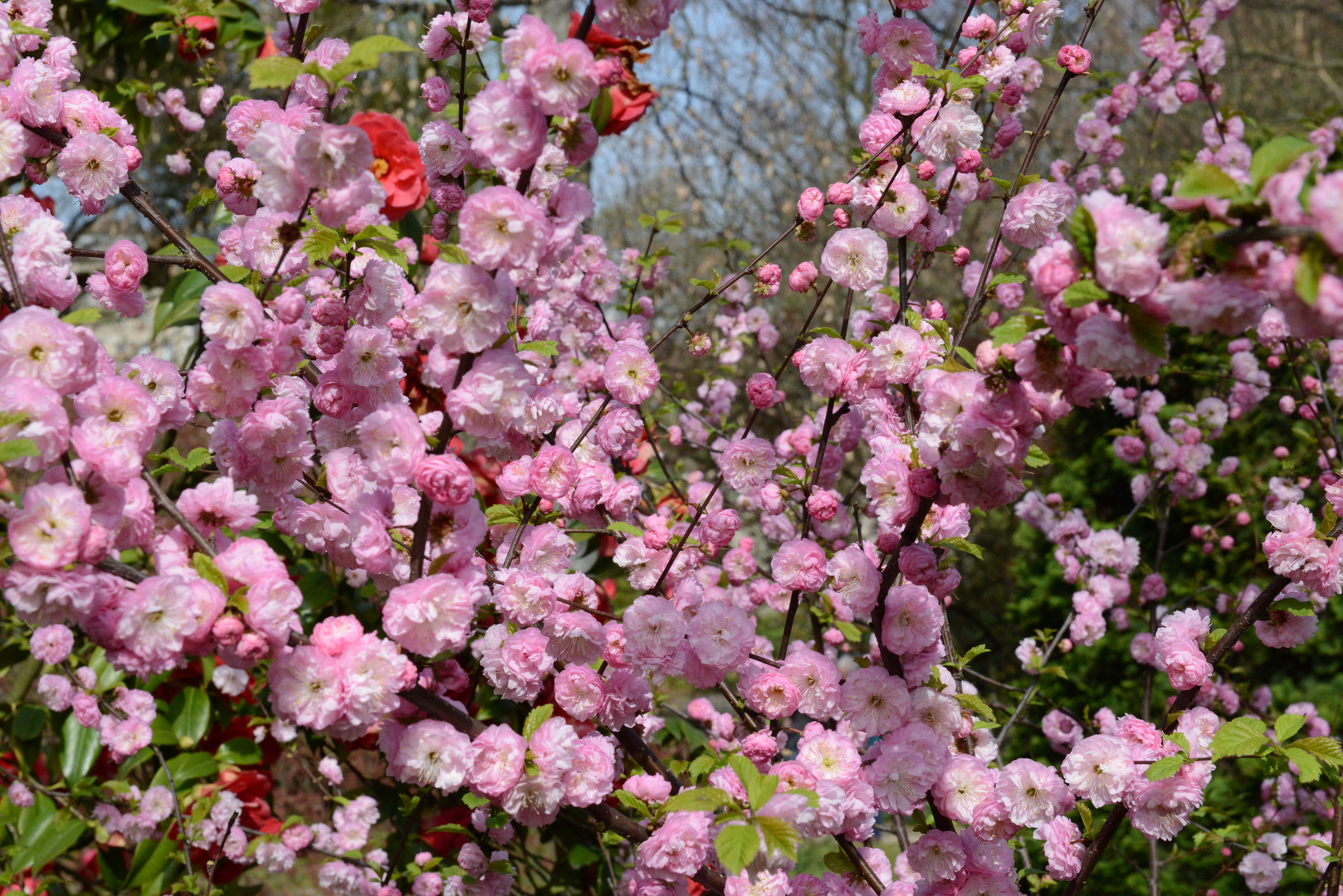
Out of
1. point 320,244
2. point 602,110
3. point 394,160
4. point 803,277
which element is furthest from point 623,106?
point 320,244

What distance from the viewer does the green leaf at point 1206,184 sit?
73cm

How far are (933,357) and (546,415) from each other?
600 mm

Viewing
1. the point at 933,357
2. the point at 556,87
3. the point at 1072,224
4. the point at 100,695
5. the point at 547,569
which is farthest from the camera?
the point at 100,695

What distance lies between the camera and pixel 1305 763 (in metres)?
1.13

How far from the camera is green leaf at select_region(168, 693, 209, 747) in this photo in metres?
2.20

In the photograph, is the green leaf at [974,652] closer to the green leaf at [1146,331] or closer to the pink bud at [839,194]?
the green leaf at [1146,331]

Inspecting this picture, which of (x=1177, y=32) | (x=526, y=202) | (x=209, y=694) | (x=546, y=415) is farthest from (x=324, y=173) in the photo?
(x=1177, y=32)

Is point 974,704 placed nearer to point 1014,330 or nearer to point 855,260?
point 1014,330

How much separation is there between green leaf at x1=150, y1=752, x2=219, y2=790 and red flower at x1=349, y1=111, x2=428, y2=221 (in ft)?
4.62

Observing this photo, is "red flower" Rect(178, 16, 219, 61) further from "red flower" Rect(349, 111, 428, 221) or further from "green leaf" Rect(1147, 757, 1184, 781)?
"green leaf" Rect(1147, 757, 1184, 781)

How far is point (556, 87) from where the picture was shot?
0.95 m

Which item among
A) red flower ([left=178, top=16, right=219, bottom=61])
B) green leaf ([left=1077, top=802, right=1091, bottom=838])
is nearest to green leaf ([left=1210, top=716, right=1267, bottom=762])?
green leaf ([left=1077, top=802, right=1091, bottom=838])

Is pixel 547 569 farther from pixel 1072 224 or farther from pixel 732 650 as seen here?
pixel 1072 224

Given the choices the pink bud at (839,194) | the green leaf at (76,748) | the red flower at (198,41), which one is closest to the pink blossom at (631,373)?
the pink bud at (839,194)
